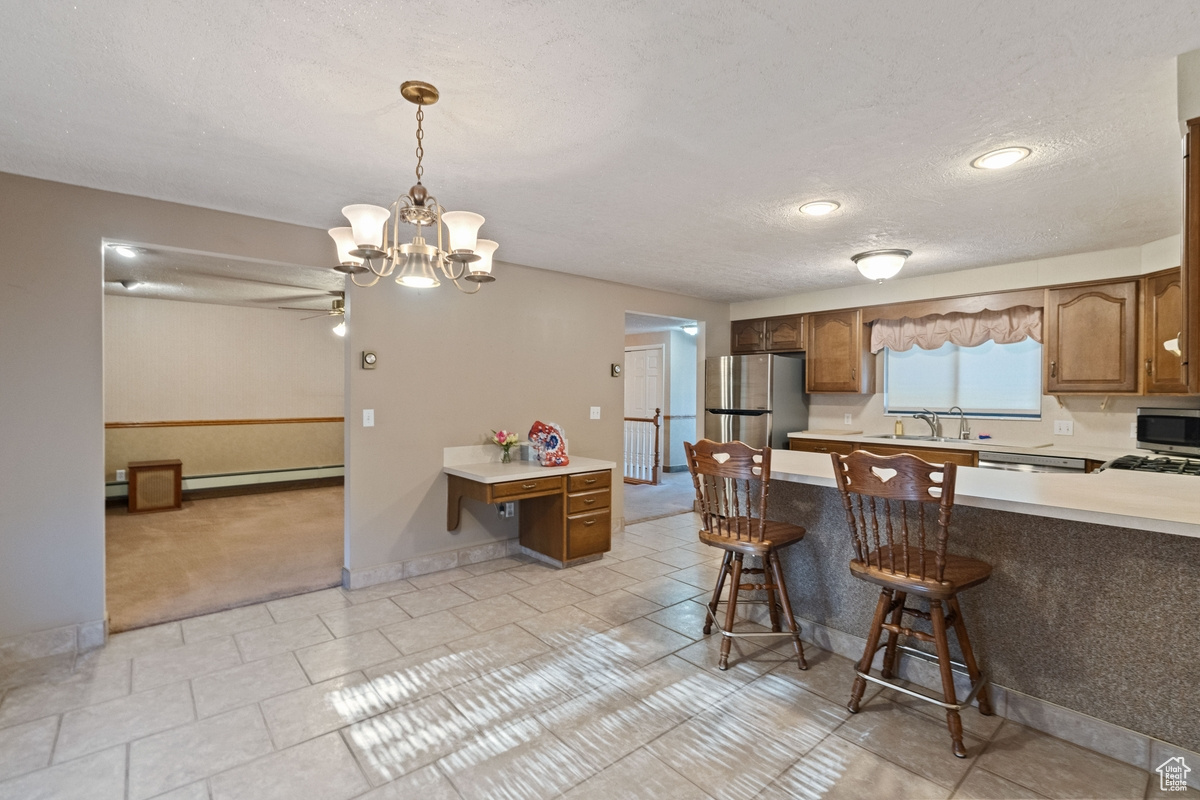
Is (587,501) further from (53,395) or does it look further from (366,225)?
(53,395)

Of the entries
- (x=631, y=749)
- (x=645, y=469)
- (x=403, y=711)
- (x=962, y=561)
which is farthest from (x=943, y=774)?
(x=645, y=469)

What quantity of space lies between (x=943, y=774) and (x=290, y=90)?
3.15 metres

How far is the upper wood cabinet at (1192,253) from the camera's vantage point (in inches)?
63.8

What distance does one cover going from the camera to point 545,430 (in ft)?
13.5

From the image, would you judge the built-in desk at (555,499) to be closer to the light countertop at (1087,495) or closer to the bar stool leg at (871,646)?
the light countertop at (1087,495)

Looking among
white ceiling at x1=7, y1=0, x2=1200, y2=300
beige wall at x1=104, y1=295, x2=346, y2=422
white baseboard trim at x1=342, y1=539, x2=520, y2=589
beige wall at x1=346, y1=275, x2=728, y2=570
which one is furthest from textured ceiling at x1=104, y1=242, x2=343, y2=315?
white baseboard trim at x1=342, y1=539, x2=520, y2=589

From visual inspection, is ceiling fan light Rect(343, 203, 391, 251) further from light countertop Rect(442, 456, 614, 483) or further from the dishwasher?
the dishwasher

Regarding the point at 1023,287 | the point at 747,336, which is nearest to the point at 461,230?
the point at 1023,287

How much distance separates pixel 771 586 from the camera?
266cm

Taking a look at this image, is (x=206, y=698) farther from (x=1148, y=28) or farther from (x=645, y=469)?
(x=645, y=469)

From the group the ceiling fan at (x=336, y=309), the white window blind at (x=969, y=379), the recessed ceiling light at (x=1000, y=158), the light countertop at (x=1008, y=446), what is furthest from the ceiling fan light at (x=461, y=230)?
the white window blind at (x=969, y=379)

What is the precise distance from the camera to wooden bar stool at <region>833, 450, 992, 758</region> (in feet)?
6.33

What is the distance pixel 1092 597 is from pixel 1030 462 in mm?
2368

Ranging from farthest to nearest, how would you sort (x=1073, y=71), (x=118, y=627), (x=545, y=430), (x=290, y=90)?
(x=545, y=430) → (x=118, y=627) → (x=290, y=90) → (x=1073, y=71)
